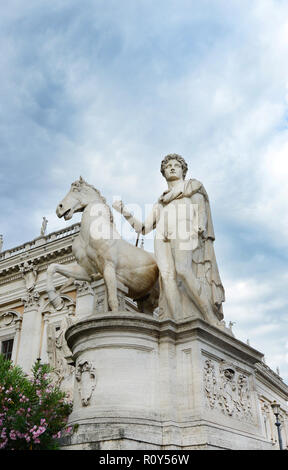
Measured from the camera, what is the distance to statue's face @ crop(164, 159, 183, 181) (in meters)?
9.01

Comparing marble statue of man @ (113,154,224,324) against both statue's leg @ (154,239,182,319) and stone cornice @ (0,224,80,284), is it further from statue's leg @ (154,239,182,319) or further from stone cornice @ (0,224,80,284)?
stone cornice @ (0,224,80,284)

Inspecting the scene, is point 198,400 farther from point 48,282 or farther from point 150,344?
point 48,282

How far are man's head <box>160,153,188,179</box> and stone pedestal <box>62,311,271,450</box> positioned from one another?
308 cm

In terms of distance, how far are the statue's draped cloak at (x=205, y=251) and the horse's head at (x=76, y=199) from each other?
1.36 meters

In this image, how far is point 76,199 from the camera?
9133 mm

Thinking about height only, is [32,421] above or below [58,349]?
below

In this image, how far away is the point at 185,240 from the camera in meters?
8.25

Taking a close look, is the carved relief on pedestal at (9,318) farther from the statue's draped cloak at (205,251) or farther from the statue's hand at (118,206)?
the statue's draped cloak at (205,251)

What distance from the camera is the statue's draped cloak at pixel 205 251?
833 cm

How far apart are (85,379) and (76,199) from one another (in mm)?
3495

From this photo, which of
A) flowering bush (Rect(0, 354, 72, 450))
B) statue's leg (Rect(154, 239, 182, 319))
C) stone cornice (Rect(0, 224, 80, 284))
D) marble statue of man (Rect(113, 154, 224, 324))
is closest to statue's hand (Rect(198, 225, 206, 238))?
marble statue of man (Rect(113, 154, 224, 324))

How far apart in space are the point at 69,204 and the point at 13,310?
2004cm

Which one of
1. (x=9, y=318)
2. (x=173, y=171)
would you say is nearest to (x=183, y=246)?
(x=173, y=171)

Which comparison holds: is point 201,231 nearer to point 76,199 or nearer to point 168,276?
point 168,276
